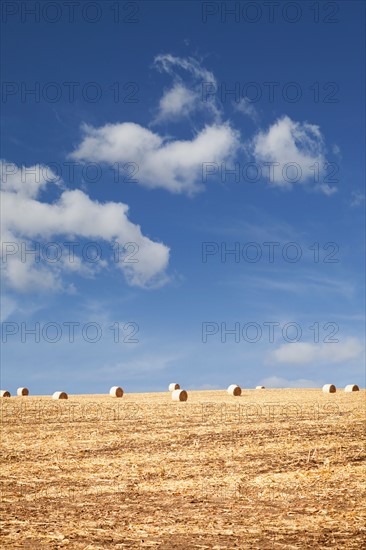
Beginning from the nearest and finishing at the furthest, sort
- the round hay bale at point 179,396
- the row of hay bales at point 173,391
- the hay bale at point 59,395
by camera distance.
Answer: the round hay bale at point 179,396
the hay bale at point 59,395
the row of hay bales at point 173,391

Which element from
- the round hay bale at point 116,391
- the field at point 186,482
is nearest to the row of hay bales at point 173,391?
the round hay bale at point 116,391

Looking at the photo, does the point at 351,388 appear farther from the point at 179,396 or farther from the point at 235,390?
the point at 179,396

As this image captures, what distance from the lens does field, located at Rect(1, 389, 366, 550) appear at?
10312 mm

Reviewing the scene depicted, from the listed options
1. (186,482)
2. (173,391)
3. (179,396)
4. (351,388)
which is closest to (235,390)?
(173,391)

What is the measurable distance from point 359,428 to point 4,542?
15.8m

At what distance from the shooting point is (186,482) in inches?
576

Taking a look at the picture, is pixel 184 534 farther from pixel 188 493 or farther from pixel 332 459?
pixel 332 459

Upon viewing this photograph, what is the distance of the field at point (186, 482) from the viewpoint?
33.8 ft

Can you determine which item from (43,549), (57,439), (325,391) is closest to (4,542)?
(43,549)

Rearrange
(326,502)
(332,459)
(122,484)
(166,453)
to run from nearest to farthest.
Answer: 1. (326,502)
2. (122,484)
3. (332,459)
4. (166,453)

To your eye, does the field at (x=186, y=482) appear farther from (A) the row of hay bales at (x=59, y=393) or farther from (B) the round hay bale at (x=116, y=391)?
(B) the round hay bale at (x=116, y=391)

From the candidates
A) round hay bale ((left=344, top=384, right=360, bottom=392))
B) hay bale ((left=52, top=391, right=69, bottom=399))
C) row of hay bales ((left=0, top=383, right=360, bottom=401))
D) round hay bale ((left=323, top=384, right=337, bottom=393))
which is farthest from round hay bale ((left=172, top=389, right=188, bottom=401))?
round hay bale ((left=344, top=384, right=360, bottom=392))

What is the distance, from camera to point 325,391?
48.3 m

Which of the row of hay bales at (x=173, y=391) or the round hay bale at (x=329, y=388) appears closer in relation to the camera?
the row of hay bales at (x=173, y=391)
